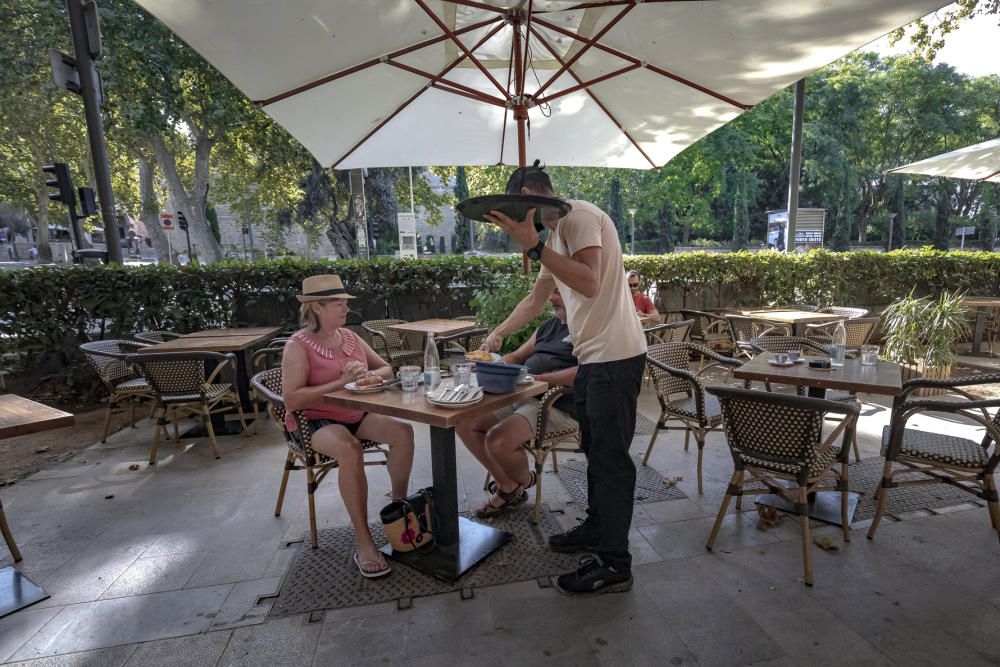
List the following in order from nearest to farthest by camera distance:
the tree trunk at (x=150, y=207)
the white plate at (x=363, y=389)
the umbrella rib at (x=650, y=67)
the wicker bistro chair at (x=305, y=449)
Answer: the white plate at (x=363, y=389) < the wicker bistro chair at (x=305, y=449) < the umbrella rib at (x=650, y=67) < the tree trunk at (x=150, y=207)

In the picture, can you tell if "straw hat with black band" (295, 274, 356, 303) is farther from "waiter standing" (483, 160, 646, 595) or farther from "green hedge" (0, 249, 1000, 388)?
"green hedge" (0, 249, 1000, 388)

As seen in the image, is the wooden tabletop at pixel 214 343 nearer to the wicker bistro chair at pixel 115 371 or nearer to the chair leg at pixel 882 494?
the wicker bistro chair at pixel 115 371

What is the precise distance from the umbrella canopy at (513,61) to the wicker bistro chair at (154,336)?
259 cm

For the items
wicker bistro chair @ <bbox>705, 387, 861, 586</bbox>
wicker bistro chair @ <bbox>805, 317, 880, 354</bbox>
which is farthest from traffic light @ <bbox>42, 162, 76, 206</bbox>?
wicker bistro chair @ <bbox>805, 317, 880, 354</bbox>

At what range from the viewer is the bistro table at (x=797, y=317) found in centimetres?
522

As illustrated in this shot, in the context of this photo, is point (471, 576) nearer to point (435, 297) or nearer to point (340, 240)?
point (435, 297)

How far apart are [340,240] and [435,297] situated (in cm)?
1014

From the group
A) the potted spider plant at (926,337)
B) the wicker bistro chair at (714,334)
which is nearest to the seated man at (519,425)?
the wicker bistro chair at (714,334)

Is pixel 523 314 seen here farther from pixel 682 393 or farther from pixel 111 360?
pixel 111 360

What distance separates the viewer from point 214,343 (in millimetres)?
4539

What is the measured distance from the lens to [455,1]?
2988 millimetres

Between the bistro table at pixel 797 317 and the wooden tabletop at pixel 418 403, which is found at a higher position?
the wooden tabletop at pixel 418 403

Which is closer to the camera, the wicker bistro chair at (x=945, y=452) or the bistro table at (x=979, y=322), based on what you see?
the wicker bistro chair at (x=945, y=452)

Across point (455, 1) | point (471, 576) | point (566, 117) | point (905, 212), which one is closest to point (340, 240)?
point (566, 117)
